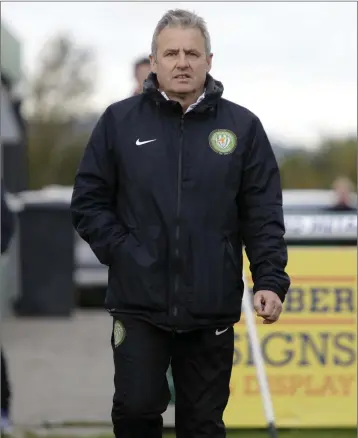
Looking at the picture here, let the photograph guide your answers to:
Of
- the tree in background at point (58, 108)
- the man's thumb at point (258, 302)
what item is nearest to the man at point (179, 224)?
the man's thumb at point (258, 302)

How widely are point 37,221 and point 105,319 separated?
133 cm

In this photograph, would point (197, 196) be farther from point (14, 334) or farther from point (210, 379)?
point (14, 334)

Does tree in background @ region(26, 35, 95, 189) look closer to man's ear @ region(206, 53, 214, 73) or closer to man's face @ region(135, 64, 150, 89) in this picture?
man's face @ region(135, 64, 150, 89)

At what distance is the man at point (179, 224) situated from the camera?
3918 mm

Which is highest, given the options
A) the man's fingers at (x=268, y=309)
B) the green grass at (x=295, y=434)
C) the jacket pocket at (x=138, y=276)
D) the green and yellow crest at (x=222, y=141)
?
the green and yellow crest at (x=222, y=141)

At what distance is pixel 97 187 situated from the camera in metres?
4.04

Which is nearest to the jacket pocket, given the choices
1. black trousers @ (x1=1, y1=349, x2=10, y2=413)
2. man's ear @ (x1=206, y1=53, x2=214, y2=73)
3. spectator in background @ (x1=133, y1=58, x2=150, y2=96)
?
man's ear @ (x1=206, y1=53, x2=214, y2=73)

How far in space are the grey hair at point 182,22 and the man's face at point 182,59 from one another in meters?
0.02

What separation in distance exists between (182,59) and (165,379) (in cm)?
119

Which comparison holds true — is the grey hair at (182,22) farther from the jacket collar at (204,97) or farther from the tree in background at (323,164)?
the tree in background at (323,164)

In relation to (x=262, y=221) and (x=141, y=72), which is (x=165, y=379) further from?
(x=141, y=72)

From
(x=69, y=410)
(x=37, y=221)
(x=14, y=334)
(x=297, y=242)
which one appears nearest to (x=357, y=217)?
(x=297, y=242)

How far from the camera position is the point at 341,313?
258 inches

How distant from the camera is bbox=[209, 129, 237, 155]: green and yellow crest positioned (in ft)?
13.0
